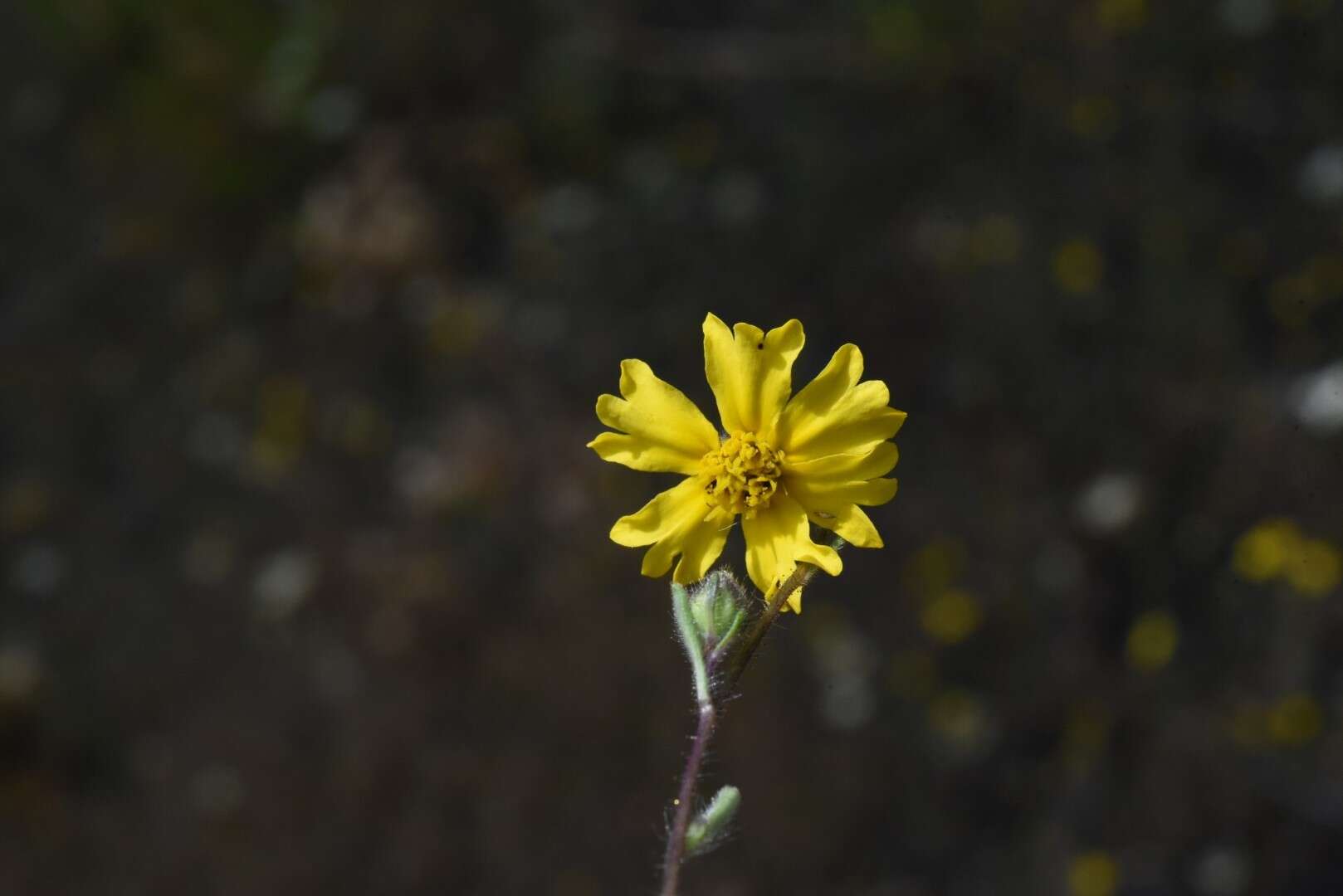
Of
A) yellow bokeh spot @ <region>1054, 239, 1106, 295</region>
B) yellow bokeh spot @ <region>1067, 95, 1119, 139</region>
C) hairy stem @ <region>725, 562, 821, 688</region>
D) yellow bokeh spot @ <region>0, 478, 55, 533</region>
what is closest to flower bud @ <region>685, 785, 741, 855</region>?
hairy stem @ <region>725, 562, 821, 688</region>

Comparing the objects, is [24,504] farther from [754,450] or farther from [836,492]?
[836,492]

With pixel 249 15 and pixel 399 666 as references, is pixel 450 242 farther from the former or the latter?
pixel 399 666

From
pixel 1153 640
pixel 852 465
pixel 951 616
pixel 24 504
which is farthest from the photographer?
pixel 24 504

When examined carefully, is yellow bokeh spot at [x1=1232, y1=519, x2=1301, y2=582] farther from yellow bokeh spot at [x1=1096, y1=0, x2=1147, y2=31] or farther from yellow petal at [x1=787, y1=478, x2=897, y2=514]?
yellow petal at [x1=787, y1=478, x2=897, y2=514]

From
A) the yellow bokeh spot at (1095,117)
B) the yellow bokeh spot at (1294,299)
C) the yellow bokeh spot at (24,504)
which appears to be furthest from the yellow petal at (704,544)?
the yellow bokeh spot at (24,504)

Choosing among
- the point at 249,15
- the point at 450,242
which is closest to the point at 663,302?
the point at 450,242

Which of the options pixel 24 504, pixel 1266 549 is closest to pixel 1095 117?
pixel 1266 549
